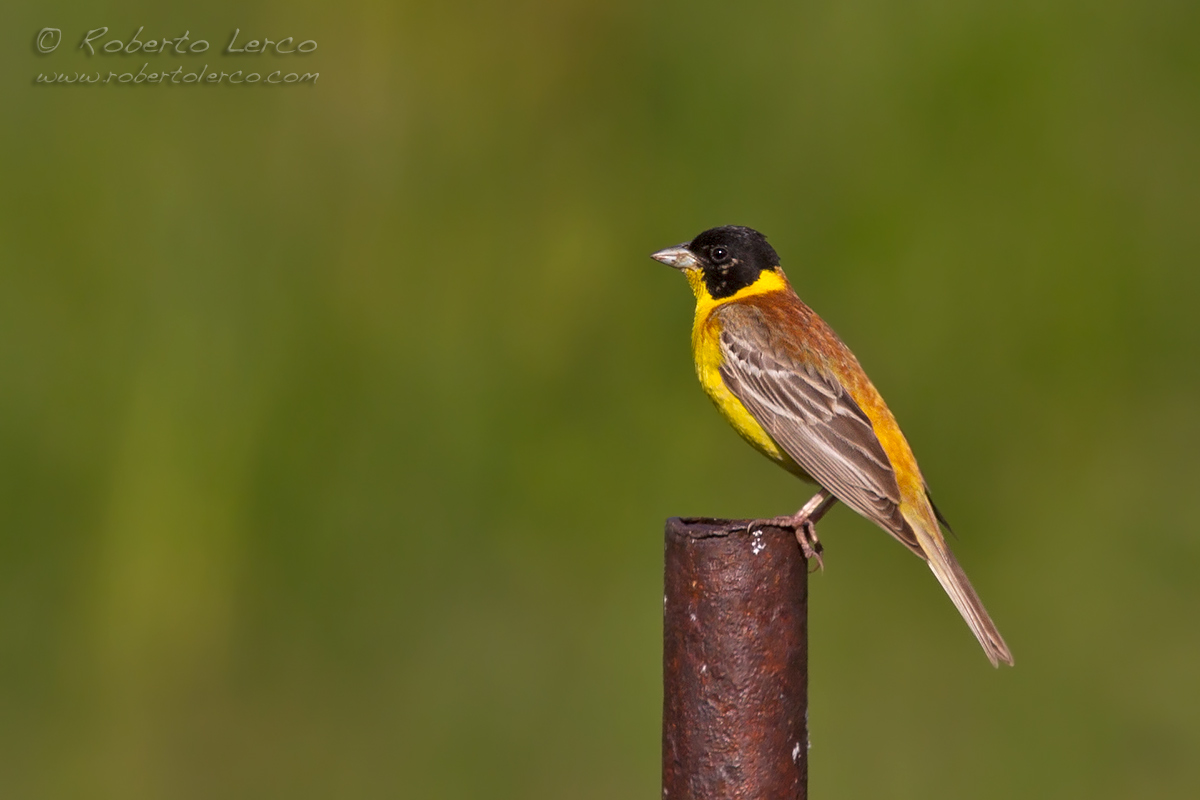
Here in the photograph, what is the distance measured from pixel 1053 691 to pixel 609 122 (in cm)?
390

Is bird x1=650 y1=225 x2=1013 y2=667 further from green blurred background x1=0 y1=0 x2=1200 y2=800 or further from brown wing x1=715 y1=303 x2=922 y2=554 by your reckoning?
green blurred background x1=0 y1=0 x2=1200 y2=800

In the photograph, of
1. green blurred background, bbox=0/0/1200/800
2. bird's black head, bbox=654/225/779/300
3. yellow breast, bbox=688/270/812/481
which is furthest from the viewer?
green blurred background, bbox=0/0/1200/800

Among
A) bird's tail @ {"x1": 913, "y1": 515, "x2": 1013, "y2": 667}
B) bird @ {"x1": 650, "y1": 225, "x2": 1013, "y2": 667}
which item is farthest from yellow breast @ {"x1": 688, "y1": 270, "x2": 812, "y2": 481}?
bird's tail @ {"x1": 913, "y1": 515, "x2": 1013, "y2": 667}

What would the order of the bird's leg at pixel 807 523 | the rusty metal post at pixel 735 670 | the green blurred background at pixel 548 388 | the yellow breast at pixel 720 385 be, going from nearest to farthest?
the rusty metal post at pixel 735 670 → the bird's leg at pixel 807 523 → the yellow breast at pixel 720 385 → the green blurred background at pixel 548 388

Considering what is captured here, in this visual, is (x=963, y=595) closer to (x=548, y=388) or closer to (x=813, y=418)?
(x=813, y=418)

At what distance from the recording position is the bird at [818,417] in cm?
443

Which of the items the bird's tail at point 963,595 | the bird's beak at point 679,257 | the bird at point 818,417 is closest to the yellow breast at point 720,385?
the bird at point 818,417

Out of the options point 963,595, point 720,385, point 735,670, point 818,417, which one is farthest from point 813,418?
point 735,670

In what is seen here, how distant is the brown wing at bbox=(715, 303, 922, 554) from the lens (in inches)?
176

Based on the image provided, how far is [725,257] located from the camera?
5.57 m

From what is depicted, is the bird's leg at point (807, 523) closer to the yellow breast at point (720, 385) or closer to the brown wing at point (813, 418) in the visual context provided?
the brown wing at point (813, 418)

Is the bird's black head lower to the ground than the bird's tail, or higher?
higher

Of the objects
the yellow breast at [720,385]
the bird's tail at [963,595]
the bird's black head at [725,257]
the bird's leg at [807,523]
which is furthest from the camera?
the bird's black head at [725,257]

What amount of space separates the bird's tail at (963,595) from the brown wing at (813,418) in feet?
0.45
